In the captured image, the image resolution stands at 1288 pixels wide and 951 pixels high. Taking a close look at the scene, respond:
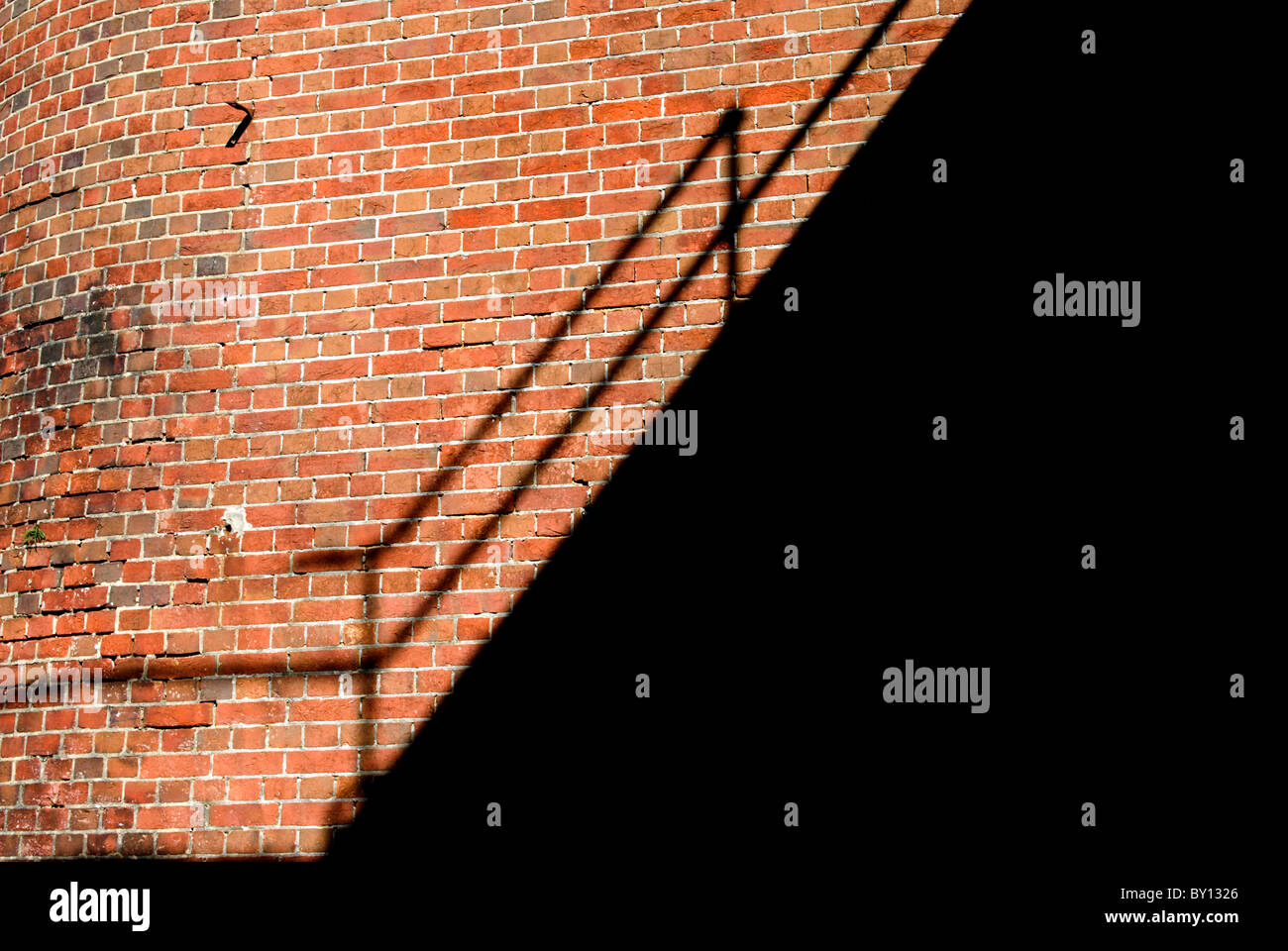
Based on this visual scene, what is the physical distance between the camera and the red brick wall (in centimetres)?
315

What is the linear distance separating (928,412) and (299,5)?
105 inches

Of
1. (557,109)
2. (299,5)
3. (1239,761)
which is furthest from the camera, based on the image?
(299,5)

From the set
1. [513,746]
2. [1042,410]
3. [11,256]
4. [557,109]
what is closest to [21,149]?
[11,256]

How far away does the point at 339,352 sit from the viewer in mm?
3371

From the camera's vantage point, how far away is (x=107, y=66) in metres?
3.80

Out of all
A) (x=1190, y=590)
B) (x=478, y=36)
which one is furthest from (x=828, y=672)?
(x=478, y=36)

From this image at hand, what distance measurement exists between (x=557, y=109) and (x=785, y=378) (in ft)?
4.02

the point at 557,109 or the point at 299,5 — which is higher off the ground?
the point at 299,5

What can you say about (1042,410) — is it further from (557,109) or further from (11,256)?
(11,256)

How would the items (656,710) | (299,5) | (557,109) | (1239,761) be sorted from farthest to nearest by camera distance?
(299,5), (557,109), (656,710), (1239,761)

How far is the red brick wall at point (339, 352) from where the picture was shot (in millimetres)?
3154

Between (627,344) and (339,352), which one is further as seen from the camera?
(339,352)

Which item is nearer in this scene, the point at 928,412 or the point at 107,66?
the point at 928,412

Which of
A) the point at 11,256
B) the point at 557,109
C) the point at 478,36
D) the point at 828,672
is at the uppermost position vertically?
the point at 478,36
